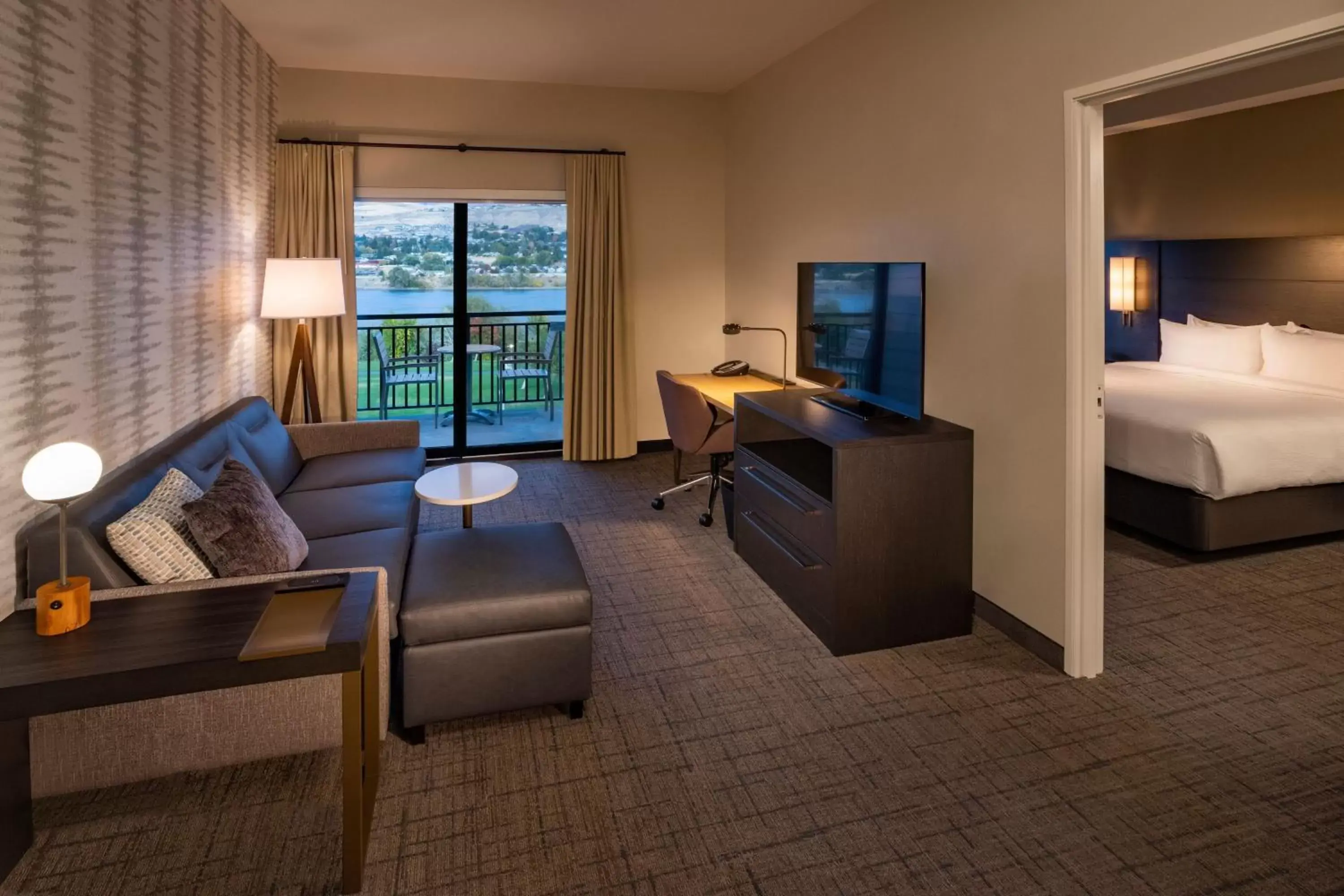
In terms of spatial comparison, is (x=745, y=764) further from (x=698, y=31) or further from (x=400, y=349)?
(x=400, y=349)

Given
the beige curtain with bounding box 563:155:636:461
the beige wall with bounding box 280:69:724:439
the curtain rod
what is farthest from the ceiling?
the beige curtain with bounding box 563:155:636:461

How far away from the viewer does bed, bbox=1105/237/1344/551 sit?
3781 millimetres

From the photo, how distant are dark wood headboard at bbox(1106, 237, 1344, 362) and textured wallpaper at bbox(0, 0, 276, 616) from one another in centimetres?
607

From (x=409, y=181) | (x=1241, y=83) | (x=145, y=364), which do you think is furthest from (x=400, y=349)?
(x=1241, y=83)

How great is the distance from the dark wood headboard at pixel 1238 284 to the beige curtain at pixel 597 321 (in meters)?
3.81

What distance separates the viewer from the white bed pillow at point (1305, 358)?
464cm

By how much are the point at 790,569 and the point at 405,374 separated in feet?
12.7

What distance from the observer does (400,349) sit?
20.2 feet

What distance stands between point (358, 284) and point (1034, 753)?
5088mm

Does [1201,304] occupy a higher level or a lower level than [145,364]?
higher

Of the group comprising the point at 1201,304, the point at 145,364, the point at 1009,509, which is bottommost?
the point at 1009,509

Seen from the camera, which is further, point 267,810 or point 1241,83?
point 1241,83

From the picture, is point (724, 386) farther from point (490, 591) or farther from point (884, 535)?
point (490, 591)

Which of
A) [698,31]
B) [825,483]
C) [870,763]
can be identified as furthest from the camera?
[698,31]
